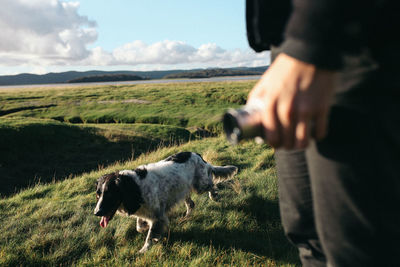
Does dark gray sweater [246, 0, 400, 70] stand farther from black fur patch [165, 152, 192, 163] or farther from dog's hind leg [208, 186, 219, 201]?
black fur patch [165, 152, 192, 163]

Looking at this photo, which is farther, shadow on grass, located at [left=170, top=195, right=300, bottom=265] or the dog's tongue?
the dog's tongue

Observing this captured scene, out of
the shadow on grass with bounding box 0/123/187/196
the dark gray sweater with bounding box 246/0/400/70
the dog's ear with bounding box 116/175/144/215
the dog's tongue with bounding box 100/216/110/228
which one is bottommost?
the shadow on grass with bounding box 0/123/187/196

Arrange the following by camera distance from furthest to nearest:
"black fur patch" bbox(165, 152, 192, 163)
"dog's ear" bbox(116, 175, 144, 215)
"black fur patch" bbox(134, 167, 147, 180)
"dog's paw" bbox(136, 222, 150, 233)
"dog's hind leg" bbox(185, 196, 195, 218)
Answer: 1. "black fur patch" bbox(165, 152, 192, 163)
2. "dog's hind leg" bbox(185, 196, 195, 218)
3. "black fur patch" bbox(134, 167, 147, 180)
4. "dog's paw" bbox(136, 222, 150, 233)
5. "dog's ear" bbox(116, 175, 144, 215)

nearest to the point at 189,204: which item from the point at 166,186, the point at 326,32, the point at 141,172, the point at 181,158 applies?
the point at 166,186

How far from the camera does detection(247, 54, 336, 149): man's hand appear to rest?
0.85 metres

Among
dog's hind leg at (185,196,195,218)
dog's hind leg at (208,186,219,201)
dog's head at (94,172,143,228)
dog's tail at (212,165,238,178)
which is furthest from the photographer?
dog's tail at (212,165,238,178)

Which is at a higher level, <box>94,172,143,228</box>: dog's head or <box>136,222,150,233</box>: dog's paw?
<box>94,172,143,228</box>: dog's head

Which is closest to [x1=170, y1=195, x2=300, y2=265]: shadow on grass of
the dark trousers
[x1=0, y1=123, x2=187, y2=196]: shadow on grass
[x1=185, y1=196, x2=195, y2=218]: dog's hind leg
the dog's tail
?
[x1=185, y1=196, x2=195, y2=218]: dog's hind leg

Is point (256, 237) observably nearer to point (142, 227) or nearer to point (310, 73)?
point (142, 227)

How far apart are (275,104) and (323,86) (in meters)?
0.16

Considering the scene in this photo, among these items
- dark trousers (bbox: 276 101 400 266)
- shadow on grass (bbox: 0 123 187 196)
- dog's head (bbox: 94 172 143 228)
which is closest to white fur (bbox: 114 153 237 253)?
dog's head (bbox: 94 172 143 228)

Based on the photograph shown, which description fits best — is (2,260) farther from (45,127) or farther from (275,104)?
(45,127)

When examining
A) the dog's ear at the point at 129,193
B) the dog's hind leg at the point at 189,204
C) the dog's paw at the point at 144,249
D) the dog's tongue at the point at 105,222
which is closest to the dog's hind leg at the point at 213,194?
the dog's hind leg at the point at 189,204

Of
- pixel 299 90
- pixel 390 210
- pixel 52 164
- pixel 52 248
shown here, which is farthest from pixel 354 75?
pixel 52 164
